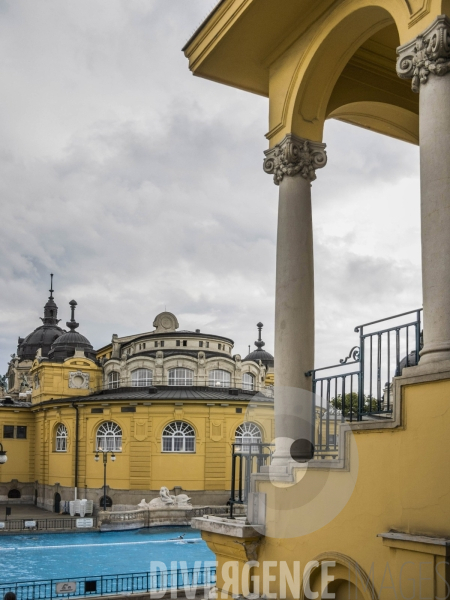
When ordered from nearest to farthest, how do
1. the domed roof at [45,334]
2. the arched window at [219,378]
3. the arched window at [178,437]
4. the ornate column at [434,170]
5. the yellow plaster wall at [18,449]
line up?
the ornate column at [434,170] → the arched window at [178,437] → the arched window at [219,378] → the yellow plaster wall at [18,449] → the domed roof at [45,334]

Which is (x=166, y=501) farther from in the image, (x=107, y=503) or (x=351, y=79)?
(x=351, y=79)

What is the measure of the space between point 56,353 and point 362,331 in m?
55.8

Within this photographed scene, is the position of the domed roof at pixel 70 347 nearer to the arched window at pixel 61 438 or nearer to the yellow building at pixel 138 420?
the yellow building at pixel 138 420

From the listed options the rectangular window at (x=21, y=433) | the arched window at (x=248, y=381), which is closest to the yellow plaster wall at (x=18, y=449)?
the rectangular window at (x=21, y=433)

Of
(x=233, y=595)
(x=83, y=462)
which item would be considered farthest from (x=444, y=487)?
(x=83, y=462)

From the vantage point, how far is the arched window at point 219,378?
49.9 m

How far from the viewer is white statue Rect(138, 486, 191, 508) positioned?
40.2m

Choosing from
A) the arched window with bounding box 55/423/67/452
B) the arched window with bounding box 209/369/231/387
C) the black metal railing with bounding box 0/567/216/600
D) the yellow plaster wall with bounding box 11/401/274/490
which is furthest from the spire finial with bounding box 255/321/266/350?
the black metal railing with bounding box 0/567/216/600

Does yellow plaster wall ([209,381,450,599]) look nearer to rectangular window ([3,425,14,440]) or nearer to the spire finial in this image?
rectangular window ([3,425,14,440])

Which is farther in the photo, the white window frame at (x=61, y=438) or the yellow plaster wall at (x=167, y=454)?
the white window frame at (x=61, y=438)

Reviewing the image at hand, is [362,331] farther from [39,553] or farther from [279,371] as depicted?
→ [39,553]

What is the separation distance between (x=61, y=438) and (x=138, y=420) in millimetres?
8826

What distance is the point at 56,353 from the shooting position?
5953 centimetres

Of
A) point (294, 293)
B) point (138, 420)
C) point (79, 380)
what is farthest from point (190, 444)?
point (294, 293)
